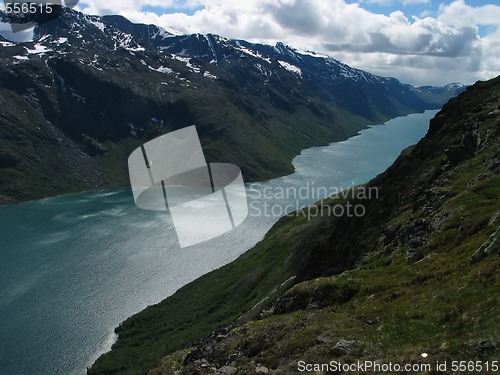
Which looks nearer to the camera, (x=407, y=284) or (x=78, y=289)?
(x=407, y=284)

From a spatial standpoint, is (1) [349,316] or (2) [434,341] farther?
(1) [349,316]

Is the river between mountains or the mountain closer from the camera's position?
the mountain

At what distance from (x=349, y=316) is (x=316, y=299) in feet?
20.0

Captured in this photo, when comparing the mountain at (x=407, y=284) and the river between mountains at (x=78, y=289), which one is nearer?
the mountain at (x=407, y=284)

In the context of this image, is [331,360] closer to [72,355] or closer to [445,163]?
[445,163]

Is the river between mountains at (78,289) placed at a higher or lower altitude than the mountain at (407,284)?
lower

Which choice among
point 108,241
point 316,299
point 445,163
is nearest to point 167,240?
point 108,241

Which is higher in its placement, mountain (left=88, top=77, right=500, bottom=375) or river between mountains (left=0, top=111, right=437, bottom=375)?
mountain (left=88, top=77, right=500, bottom=375)

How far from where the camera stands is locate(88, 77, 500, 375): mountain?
71.8ft

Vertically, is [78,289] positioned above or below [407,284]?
below

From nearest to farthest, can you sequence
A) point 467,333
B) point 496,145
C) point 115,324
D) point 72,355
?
1. point 467,333
2. point 496,145
3. point 72,355
4. point 115,324

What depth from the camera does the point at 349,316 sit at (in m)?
28.0

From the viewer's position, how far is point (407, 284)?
30.2 metres

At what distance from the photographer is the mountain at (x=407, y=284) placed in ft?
71.8
